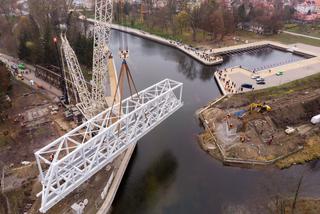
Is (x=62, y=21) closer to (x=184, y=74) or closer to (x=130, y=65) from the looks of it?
(x=130, y=65)

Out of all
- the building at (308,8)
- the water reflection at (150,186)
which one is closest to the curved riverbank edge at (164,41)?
the water reflection at (150,186)

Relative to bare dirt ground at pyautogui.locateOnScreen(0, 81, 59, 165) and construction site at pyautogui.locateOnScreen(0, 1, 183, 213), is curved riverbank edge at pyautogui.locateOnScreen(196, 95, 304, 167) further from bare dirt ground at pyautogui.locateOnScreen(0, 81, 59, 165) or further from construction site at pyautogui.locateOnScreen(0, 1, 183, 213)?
bare dirt ground at pyautogui.locateOnScreen(0, 81, 59, 165)

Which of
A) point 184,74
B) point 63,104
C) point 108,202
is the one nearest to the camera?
point 108,202

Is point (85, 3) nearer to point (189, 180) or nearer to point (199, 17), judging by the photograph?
point (199, 17)

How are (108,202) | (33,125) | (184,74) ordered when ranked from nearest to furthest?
(108,202) → (33,125) → (184,74)

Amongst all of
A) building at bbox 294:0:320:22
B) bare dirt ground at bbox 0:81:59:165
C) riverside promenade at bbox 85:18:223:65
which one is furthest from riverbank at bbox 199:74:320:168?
building at bbox 294:0:320:22

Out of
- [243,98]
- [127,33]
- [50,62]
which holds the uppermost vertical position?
[127,33]

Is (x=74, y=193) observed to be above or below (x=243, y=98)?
below

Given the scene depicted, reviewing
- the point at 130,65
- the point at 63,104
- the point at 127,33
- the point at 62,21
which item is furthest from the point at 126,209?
the point at 127,33
